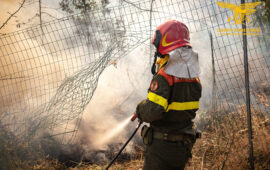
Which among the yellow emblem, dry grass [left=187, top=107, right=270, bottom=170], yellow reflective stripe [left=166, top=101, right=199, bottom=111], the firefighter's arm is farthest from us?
the yellow emblem

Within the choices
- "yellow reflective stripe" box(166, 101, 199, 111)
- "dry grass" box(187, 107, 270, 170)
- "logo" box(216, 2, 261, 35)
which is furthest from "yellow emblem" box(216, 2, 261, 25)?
"yellow reflective stripe" box(166, 101, 199, 111)

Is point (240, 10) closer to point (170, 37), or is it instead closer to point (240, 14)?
point (240, 14)

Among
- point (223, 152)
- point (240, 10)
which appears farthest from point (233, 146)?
point (240, 10)

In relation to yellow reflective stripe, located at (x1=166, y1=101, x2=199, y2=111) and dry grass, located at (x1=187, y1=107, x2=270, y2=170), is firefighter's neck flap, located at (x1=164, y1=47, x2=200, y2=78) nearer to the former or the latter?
yellow reflective stripe, located at (x1=166, y1=101, x2=199, y2=111)

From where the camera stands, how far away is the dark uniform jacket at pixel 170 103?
6.68ft

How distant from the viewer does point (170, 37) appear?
216 centimetres

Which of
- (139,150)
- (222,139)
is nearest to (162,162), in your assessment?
(222,139)

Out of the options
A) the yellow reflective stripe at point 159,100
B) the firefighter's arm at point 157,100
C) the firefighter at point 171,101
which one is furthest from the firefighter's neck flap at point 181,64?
the yellow reflective stripe at point 159,100

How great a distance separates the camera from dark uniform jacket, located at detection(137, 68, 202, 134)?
2.04 m

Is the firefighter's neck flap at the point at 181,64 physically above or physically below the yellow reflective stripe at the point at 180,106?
above

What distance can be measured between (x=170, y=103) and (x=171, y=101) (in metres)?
0.03

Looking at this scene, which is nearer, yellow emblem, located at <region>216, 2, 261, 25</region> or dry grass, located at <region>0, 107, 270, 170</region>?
dry grass, located at <region>0, 107, 270, 170</region>

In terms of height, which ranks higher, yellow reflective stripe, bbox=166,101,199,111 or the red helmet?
the red helmet

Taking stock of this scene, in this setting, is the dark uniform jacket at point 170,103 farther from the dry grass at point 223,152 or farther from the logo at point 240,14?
the logo at point 240,14
